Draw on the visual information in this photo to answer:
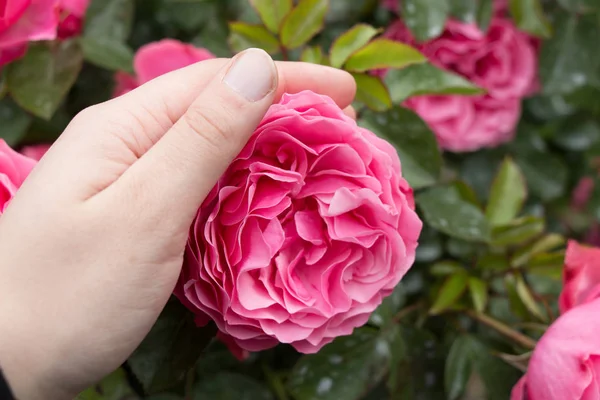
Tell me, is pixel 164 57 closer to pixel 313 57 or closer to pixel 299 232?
pixel 313 57

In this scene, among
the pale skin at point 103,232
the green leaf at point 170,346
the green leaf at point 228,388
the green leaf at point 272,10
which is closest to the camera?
the pale skin at point 103,232

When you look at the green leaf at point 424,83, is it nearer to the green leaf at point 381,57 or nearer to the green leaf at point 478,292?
the green leaf at point 381,57

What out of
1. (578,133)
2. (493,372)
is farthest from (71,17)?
(578,133)

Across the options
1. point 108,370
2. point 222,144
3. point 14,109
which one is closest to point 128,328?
Result: point 108,370

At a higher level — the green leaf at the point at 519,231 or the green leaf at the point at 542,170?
the green leaf at the point at 519,231

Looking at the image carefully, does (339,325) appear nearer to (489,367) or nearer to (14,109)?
(489,367)

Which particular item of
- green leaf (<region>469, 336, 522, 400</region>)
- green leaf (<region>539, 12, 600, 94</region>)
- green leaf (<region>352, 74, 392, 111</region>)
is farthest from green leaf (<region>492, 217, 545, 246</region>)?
green leaf (<region>539, 12, 600, 94</region>)

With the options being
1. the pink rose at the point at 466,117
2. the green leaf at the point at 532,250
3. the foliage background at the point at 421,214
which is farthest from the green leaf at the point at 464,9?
the green leaf at the point at 532,250
